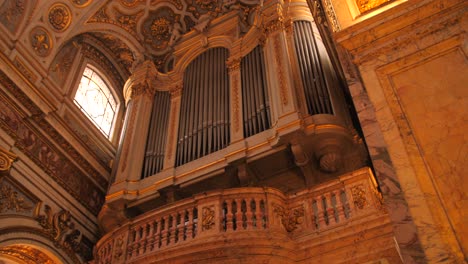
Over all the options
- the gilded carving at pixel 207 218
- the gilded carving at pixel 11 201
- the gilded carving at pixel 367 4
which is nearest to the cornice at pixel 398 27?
the gilded carving at pixel 367 4

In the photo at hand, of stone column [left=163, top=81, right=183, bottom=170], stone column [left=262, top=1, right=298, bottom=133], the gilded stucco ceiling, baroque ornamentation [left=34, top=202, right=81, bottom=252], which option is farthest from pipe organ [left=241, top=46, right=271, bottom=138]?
baroque ornamentation [left=34, top=202, right=81, bottom=252]

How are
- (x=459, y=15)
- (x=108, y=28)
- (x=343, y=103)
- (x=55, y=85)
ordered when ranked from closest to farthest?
(x=459, y=15), (x=343, y=103), (x=55, y=85), (x=108, y=28)

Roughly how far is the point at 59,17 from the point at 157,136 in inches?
137

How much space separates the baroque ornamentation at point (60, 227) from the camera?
25.7 feet

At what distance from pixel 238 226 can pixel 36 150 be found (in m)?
4.45

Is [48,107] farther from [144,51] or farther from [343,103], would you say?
[343,103]

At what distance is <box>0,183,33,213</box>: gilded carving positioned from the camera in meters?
7.25

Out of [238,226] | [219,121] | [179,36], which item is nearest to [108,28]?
[179,36]

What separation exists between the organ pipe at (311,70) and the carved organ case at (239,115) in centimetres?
2

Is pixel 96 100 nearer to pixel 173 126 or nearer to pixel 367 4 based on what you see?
pixel 173 126

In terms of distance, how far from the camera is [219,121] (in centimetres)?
862

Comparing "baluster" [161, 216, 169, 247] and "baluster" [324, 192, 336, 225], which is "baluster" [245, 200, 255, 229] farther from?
"baluster" [161, 216, 169, 247]

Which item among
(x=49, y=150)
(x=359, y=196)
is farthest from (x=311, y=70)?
(x=49, y=150)

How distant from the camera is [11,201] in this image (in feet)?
24.2
